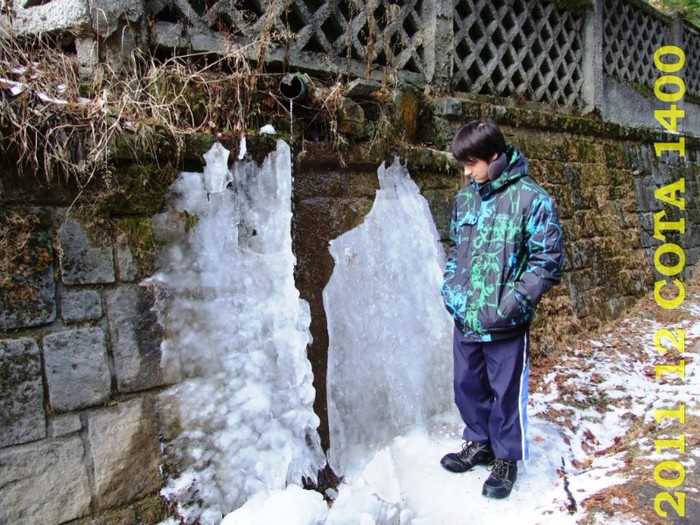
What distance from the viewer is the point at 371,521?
2281 mm

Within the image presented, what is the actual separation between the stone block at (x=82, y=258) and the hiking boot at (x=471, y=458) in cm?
183

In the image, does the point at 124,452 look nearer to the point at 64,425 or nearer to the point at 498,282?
the point at 64,425

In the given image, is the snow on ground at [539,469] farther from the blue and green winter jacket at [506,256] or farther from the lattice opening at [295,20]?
the lattice opening at [295,20]

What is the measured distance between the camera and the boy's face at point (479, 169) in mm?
2479

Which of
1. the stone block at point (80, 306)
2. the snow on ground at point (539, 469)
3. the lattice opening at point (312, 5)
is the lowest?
the snow on ground at point (539, 469)

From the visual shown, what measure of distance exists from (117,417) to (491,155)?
1962 millimetres

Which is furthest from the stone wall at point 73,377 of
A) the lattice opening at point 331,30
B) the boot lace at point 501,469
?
the lattice opening at point 331,30

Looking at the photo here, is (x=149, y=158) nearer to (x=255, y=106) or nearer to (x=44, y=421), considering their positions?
(x=255, y=106)

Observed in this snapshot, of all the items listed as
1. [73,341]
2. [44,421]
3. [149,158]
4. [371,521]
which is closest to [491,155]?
[149,158]

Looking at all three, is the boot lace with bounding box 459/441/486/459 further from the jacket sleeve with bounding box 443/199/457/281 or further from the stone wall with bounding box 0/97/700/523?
the jacket sleeve with bounding box 443/199/457/281

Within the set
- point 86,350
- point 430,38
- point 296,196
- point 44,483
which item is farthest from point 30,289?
point 430,38

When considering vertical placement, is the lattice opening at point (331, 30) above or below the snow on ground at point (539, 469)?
above

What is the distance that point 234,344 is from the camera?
8.28 ft

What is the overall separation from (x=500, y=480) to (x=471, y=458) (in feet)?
0.76
